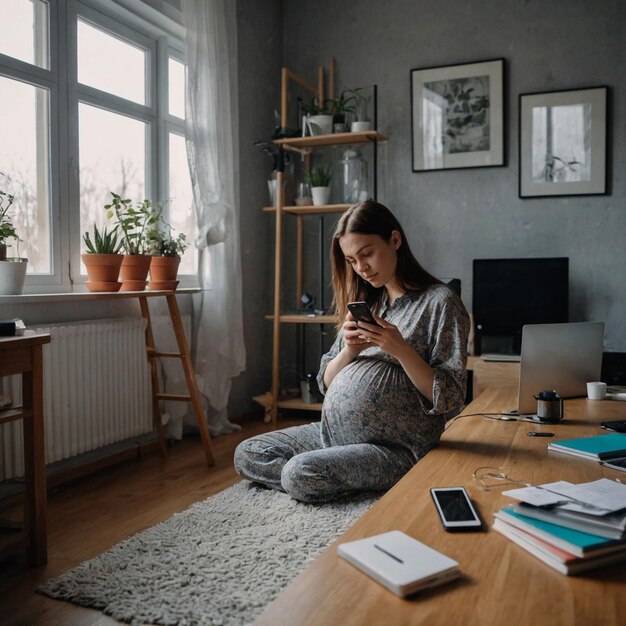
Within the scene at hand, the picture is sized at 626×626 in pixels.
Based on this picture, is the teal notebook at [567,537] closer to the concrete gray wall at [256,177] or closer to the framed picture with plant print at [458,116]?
the concrete gray wall at [256,177]

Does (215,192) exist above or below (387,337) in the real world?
above

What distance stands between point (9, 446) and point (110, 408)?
585 mm

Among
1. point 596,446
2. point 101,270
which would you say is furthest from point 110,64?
point 596,446

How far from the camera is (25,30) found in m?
2.77

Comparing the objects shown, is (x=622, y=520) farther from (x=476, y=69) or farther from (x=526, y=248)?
(x=476, y=69)

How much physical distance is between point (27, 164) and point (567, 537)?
2556 millimetres

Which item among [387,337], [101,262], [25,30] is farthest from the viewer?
[101,262]

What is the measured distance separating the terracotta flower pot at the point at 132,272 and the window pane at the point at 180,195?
0.68 meters

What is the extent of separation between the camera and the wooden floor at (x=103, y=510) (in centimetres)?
177

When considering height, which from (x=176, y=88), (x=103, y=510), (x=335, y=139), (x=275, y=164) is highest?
(x=176, y=88)

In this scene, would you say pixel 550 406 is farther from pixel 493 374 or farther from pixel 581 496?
pixel 493 374

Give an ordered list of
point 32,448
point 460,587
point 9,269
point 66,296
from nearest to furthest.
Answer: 1. point 460,587
2. point 32,448
3. point 9,269
4. point 66,296

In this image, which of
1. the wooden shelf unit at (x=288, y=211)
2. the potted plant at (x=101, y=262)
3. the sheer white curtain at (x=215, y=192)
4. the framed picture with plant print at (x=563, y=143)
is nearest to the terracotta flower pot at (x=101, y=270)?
the potted plant at (x=101, y=262)

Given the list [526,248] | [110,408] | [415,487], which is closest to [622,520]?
[415,487]
